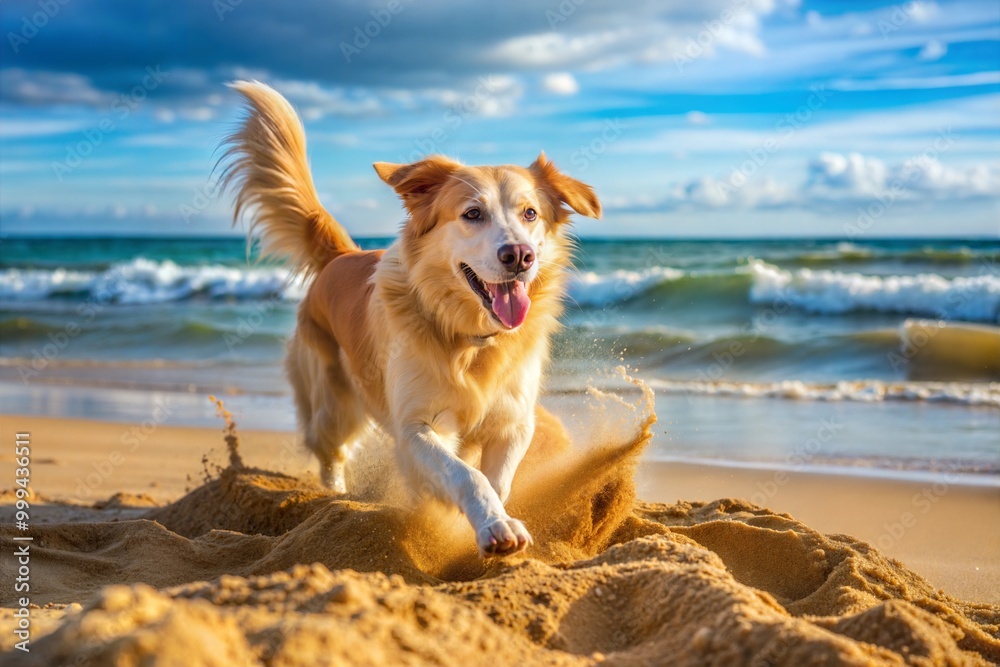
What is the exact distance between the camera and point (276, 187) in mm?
5434

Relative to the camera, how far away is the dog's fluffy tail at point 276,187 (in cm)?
544

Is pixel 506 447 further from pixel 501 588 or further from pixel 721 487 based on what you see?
pixel 721 487

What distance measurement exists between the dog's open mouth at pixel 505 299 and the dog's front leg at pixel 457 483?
1.65ft

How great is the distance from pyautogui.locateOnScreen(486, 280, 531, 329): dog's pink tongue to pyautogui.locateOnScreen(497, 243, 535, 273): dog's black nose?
0.13 meters

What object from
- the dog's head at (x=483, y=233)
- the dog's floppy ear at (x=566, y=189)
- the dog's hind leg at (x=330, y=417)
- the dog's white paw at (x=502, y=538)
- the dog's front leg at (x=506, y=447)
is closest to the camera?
the dog's white paw at (x=502, y=538)

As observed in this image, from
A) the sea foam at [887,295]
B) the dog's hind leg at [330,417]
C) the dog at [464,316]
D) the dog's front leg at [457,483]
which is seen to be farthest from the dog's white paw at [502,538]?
the sea foam at [887,295]

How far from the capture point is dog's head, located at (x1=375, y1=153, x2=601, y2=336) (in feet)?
12.0

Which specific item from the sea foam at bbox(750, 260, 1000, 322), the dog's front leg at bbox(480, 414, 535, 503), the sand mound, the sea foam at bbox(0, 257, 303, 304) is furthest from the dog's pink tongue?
the sea foam at bbox(0, 257, 303, 304)

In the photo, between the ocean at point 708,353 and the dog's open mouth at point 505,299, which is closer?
the dog's open mouth at point 505,299

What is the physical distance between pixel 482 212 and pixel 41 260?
29.9 metres

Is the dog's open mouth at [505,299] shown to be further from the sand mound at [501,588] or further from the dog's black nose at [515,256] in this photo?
the sand mound at [501,588]

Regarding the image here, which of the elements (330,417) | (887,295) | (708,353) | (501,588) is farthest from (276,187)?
(887,295)

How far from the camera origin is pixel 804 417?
Result: 23.8 feet

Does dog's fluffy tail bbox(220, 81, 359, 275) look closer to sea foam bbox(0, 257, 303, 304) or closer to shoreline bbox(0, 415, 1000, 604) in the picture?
shoreline bbox(0, 415, 1000, 604)
